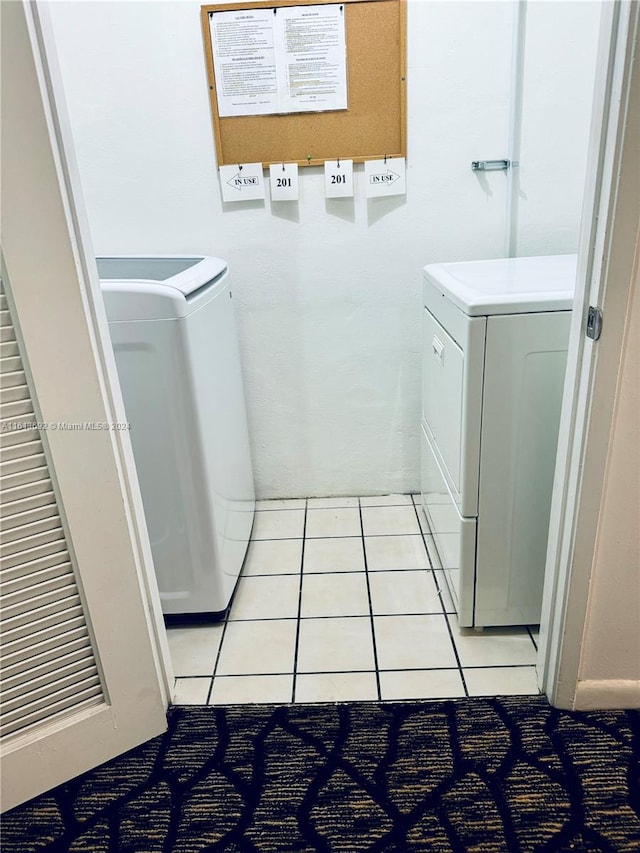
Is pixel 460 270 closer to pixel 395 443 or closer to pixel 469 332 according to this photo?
pixel 469 332

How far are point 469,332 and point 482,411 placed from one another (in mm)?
194

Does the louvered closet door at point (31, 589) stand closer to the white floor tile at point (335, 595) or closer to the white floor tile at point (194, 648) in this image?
the white floor tile at point (194, 648)

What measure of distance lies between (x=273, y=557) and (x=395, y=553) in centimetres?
41

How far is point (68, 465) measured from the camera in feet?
3.80

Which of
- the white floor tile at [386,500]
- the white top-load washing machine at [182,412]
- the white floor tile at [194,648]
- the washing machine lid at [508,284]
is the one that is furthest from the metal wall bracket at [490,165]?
the white floor tile at [194,648]

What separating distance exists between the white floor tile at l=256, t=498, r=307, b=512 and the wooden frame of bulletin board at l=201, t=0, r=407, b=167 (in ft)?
4.07

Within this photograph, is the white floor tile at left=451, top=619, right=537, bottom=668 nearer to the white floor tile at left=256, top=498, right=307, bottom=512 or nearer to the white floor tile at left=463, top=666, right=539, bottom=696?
the white floor tile at left=463, top=666, right=539, bottom=696

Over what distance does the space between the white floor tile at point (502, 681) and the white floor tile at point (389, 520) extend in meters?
0.68

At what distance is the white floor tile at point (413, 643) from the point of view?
1.58 metres

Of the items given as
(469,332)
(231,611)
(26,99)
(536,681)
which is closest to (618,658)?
(536,681)

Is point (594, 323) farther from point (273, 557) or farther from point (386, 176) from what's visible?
point (273, 557)

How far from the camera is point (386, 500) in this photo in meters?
2.39

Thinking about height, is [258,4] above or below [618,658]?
above

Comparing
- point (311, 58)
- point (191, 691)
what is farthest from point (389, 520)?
point (311, 58)
